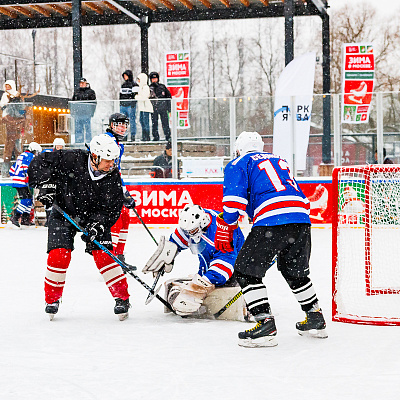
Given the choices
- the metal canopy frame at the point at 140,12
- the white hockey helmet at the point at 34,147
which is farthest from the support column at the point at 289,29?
the white hockey helmet at the point at 34,147

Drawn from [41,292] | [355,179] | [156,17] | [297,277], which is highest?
[156,17]

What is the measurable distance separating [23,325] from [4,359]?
0.93 metres

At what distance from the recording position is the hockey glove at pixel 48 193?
5.37 meters

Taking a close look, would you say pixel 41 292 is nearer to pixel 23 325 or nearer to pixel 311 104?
pixel 23 325

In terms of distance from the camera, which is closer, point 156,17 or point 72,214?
point 72,214

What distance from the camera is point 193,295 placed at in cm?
515

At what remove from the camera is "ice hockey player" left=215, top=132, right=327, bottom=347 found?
14.4 feet

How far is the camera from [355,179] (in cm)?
Result: 633

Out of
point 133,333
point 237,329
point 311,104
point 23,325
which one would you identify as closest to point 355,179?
point 237,329

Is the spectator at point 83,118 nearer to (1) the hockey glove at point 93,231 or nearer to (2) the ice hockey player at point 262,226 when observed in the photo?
(1) the hockey glove at point 93,231

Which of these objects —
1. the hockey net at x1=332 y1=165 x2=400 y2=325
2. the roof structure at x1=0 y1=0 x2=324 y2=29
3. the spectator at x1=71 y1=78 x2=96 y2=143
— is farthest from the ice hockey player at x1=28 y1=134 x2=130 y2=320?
the roof structure at x1=0 y1=0 x2=324 y2=29

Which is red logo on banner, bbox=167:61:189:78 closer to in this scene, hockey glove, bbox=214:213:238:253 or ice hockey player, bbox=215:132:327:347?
ice hockey player, bbox=215:132:327:347

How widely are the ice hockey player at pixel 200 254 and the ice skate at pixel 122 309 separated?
0.30 m

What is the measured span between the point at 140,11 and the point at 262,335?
13.8 m
